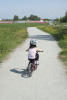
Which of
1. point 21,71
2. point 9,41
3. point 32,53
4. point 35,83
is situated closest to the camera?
point 35,83

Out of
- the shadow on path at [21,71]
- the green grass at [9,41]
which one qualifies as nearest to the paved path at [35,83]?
the shadow on path at [21,71]

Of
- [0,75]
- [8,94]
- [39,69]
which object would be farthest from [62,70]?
[8,94]

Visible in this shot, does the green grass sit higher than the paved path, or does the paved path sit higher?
the paved path

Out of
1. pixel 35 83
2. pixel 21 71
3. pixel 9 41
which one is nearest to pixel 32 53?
pixel 21 71

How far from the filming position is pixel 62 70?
9.48 metres

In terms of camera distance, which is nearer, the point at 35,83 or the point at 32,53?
the point at 35,83

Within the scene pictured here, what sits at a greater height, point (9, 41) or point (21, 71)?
point (21, 71)

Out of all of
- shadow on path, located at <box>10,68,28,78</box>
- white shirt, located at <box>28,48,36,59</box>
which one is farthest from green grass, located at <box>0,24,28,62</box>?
white shirt, located at <box>28,48,36,59</box>

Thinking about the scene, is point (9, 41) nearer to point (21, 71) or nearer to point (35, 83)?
Answer: point (21, 71)

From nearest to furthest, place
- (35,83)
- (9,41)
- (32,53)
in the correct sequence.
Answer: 1. (35,83)
2. (32,53)
3. (9,41)

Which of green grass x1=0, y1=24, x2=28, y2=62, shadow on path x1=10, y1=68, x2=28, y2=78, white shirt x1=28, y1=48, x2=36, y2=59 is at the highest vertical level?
white shirt x1=28, y1=48, x2=36, y2=59

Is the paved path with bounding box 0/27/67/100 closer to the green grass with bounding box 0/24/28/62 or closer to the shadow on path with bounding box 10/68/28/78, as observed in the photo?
the shadow on path with bounding box 10/68/28/78

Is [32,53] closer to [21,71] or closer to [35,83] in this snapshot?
[21,71]

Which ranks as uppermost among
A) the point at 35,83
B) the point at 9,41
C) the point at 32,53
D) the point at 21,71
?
the point at 32,53
